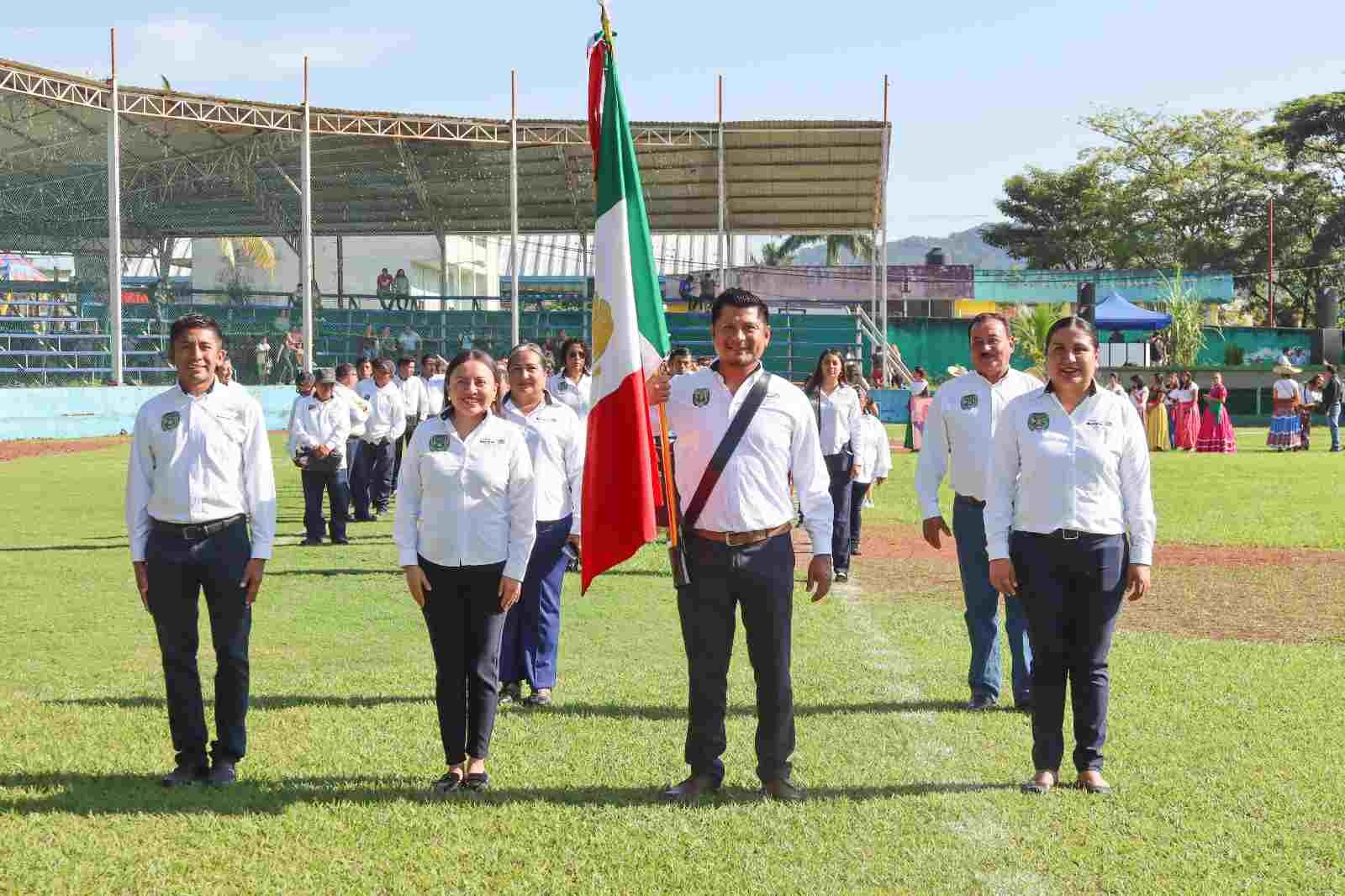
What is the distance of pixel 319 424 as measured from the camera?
15.1m

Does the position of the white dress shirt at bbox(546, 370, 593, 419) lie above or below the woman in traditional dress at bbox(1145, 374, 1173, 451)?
above

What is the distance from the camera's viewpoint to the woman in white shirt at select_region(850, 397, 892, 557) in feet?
44.8

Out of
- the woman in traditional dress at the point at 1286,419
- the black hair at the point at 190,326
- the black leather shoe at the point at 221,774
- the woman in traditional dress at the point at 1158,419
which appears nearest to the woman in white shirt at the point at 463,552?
the black leather shoe at the point at 221,774

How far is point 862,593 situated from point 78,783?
284 inches

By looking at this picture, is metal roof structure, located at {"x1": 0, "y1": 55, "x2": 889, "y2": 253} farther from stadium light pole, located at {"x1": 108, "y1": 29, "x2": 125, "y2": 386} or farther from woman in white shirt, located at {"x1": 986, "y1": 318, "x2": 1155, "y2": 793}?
woman in white shirt, located at {"x1": 986, "y1": 318, "x2": 1155, "y2": 793}

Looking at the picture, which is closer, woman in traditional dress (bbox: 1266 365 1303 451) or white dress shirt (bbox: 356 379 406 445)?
white dress shirt (bbox: 356 379 406 445)

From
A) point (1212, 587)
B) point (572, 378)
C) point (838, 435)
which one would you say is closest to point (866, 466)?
point (838, 435)

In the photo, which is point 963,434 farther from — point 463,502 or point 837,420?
point 837,420

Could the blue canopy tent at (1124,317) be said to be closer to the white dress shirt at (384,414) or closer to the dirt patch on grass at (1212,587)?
the dirt patch on grass at (1212,587)

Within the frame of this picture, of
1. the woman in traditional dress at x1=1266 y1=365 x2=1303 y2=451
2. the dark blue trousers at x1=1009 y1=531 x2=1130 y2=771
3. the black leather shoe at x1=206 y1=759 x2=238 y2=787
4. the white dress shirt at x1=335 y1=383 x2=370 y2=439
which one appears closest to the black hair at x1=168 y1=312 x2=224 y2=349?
the black leather shoe at x1=206 y1=759 x2=238 y2=787

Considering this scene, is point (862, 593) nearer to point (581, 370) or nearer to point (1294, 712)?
point (581, 370)

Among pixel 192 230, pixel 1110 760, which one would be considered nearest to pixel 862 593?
pixel 1110 760

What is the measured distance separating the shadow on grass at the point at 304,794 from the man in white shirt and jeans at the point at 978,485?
5.31ft

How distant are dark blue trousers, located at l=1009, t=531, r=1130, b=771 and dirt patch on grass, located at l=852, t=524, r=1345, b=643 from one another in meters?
4.30
